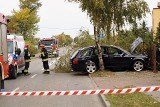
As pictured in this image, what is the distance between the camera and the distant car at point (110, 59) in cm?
2123

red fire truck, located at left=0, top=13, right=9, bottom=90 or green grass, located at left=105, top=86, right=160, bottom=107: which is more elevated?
red fire truck, located at left=0, top=13, right=9, bottom=90

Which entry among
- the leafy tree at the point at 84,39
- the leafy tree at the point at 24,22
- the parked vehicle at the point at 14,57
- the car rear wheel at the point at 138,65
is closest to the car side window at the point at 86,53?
the car rear wheel at the point at 138,65

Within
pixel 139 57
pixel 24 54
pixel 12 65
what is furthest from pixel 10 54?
pixel 139 57

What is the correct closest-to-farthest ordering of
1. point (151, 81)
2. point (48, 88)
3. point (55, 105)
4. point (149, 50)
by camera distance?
1. point (55, 105)
2. point (48, 88)
3. point (151, 81)
4. point (149, 50)

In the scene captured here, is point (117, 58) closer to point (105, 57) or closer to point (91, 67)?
point (105, 57)

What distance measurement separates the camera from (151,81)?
54.5ft

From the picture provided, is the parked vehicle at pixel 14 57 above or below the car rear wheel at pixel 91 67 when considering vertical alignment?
above

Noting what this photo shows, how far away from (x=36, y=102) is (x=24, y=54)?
453 inches

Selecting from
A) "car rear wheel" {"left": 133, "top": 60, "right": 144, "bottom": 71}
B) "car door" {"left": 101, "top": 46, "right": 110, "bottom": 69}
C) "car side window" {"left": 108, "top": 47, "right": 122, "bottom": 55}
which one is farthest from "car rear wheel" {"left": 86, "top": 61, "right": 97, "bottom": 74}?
"car rear wheel" {"left": 133, "top": 60, "right": 144, "bottom": 71}

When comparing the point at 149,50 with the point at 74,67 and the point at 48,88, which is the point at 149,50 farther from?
the point at 48,88

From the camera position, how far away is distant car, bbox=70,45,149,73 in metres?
21.2

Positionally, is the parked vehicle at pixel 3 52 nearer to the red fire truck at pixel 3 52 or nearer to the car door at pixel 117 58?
the red fire truck at pixel 3 52

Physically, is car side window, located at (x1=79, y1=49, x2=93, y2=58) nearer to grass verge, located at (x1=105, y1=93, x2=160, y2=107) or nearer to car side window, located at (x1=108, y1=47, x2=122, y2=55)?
car side window, located at (x1=108, y1=47, x2=122, y2=55)

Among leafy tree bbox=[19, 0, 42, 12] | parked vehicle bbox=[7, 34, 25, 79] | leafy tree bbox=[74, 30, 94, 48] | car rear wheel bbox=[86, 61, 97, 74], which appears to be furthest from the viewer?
leafy tree bbox=[19, 0, 42, 12]
